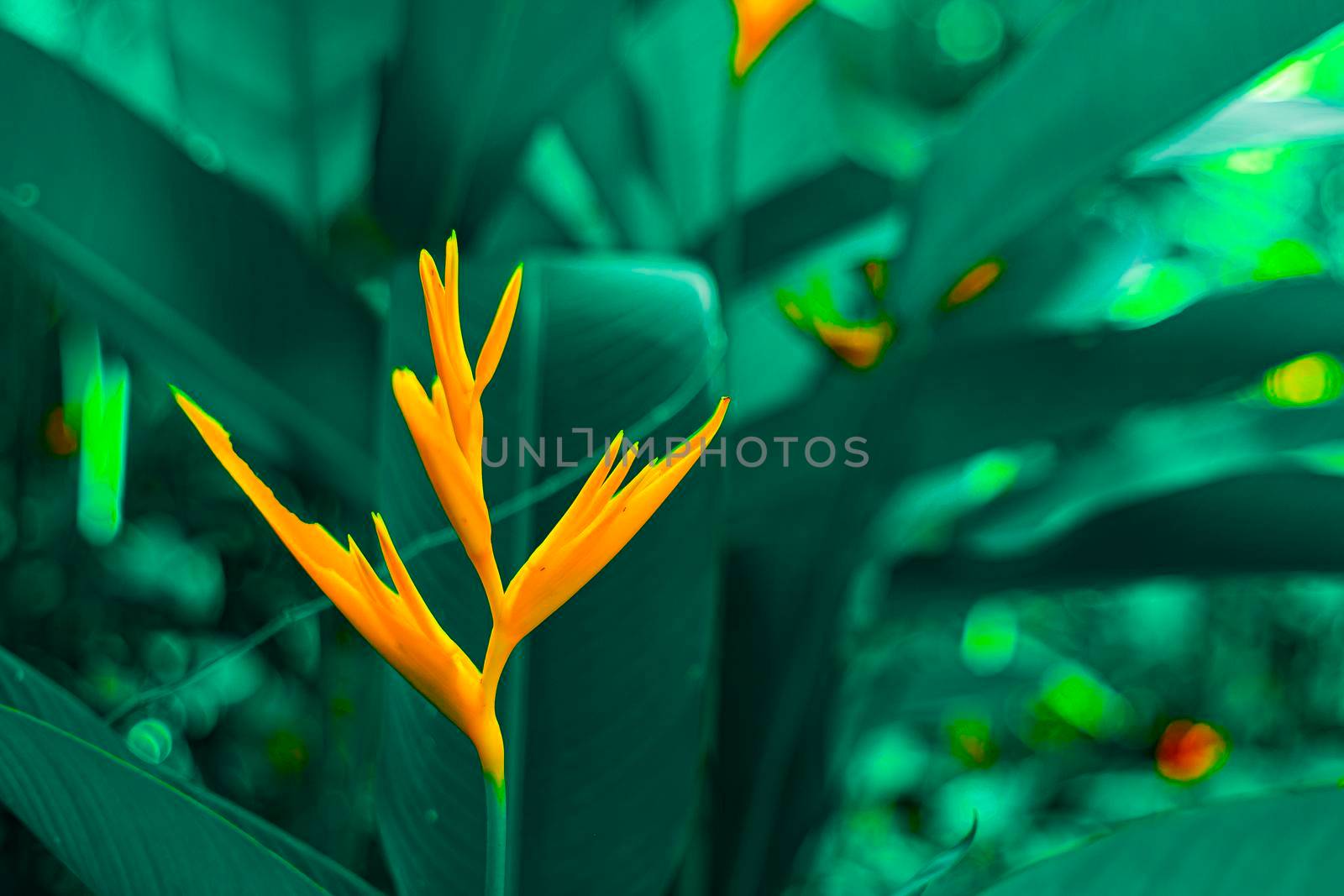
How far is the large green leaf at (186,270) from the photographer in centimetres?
38

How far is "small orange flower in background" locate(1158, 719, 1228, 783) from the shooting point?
2.76ft

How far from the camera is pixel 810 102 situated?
63 cm

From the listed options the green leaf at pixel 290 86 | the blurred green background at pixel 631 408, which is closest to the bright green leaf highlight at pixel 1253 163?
the blurred green background at pixel 631 408

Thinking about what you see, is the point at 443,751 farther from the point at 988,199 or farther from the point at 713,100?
the point at 713,100

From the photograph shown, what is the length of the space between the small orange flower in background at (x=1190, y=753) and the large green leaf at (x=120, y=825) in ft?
2.54

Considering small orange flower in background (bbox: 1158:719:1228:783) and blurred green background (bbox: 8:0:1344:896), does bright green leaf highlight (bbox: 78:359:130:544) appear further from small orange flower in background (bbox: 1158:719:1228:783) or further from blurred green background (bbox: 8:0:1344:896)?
small orange flower in background (bbox: 1158:719:1228:783)

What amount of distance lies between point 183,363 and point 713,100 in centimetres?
32

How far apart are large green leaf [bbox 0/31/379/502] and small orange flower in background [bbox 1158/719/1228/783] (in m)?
0.70

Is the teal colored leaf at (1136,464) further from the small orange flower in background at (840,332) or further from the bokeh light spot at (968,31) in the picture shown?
the bokeh light spot at (968,31)

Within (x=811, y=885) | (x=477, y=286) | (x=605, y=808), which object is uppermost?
(x=477, y=286)

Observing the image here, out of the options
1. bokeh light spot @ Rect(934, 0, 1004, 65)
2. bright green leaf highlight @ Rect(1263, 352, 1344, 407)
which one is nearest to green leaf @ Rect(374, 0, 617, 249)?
bright green leaf highlight @ Rect(1263, 352, 1344, 407)

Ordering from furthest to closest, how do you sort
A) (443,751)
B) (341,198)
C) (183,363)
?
(341,198) → (183,363) → (443,751)

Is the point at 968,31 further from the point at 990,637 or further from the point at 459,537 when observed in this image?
the point at 459,537

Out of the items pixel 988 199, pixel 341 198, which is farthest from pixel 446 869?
pixel 341 198
